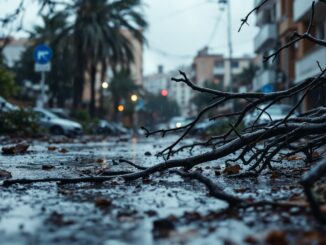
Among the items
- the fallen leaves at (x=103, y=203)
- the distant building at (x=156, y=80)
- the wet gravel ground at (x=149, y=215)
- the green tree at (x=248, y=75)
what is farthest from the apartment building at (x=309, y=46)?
the distant building at (x=156, y=80)

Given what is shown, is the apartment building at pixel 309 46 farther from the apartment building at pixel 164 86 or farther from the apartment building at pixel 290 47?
the apartment building at pixel 164 86

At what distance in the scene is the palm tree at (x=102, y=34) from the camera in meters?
27.5

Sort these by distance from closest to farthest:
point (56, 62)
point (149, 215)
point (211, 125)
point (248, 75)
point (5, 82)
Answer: point (149, 215) → point (211, 125) → point (5, 82) → point (56, 62) → point (248, 75)

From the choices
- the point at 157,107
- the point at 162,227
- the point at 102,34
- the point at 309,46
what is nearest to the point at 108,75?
the point at 102,34

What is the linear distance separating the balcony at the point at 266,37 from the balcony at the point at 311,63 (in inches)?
398

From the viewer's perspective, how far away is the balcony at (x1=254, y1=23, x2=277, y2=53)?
35.8m

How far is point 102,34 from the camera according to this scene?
27828 mm

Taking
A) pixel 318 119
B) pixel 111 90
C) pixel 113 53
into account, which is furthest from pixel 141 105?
pixel 318 119

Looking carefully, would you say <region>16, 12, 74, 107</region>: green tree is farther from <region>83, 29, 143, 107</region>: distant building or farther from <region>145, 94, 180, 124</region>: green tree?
<region>145, 94, 180, 124</region>: green tree

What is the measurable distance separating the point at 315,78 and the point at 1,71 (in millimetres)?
22718

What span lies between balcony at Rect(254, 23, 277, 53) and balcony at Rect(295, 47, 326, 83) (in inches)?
398

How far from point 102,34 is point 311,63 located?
10343 mm

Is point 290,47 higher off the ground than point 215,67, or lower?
lower

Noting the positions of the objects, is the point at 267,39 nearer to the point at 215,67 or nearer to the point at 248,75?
the point at 248,75
